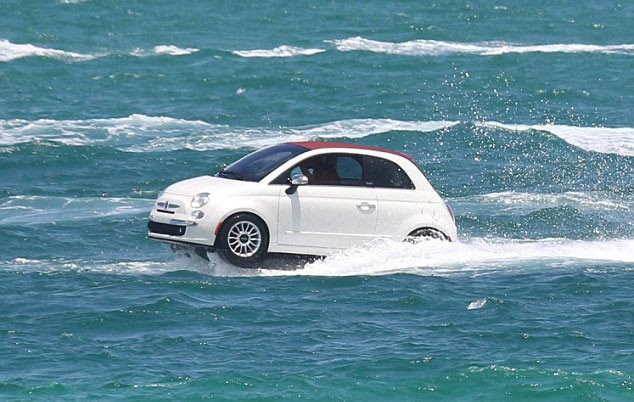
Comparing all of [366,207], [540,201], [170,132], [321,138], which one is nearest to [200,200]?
[366,207]

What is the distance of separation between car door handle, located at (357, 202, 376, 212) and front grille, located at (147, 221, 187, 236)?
1.96 metres

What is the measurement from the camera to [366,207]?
52.1 feet

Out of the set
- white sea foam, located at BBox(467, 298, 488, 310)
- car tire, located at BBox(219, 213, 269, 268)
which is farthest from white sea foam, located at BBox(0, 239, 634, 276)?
white sea foam, located at BBox(467, 298, 488, 310)

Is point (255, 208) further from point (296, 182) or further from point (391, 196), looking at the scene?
point (391, 196)

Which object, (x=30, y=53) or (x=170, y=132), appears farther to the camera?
(x=30, y=53)

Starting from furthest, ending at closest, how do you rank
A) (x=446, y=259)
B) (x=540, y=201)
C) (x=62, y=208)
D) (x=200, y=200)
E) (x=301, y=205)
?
(x=540, y=201) < (x=62, y=208) < (x=446, y=259) < (x=301, y=205) < (x=200, y=200)

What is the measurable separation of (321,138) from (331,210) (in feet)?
41.8

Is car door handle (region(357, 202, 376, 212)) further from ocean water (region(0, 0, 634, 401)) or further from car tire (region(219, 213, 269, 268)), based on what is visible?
car tire (region(219, 213, 269, 268))

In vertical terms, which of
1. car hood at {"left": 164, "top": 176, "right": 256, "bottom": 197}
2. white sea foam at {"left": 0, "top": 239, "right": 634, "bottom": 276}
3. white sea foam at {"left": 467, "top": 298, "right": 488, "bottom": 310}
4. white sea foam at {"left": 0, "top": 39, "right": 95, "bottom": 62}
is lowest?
white sea foam at {"left": 467, "top": 298, "right": 488, "bottom": 310}

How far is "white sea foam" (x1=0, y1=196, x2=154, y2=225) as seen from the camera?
19953mm

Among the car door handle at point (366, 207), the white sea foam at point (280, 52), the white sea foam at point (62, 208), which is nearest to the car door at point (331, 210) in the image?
the car door handle at point (366, 207)

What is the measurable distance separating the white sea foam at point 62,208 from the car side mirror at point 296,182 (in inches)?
200

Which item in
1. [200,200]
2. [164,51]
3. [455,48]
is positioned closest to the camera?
[200,200]

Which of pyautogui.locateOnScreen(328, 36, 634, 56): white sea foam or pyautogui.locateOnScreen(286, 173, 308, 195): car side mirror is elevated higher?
pyautogui.locateOnScreen(328, 36, 634, 56): white sea foam
